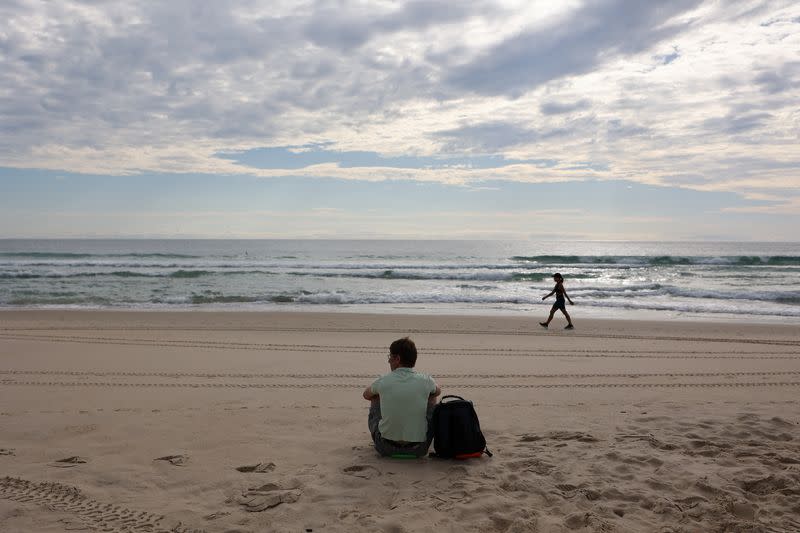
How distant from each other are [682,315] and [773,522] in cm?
1442

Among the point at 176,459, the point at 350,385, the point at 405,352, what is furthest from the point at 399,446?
the point at 350,385

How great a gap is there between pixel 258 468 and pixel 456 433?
4.96ft

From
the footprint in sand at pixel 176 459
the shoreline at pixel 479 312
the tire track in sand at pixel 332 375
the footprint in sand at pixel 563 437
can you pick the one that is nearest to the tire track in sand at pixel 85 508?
the footprint in sand at pixel 176 459

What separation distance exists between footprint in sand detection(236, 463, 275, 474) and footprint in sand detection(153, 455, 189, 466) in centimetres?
44

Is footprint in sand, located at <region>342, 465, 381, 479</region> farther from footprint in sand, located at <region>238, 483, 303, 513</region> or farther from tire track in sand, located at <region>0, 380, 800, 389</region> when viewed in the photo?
tire track in sand, located at <region>0, 380, 800, 389</region>

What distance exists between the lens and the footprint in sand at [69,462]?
13.6ft

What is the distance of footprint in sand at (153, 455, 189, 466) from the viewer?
426 centimetres

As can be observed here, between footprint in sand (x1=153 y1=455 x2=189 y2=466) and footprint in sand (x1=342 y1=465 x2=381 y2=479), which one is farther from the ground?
footprint in sand (x1=153 y1=455 x2=189 y2=466)

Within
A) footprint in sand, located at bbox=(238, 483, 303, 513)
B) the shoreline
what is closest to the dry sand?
footprint in sand, located at bbox=(238, 483, 303, 513)

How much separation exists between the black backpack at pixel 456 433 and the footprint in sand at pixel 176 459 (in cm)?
192

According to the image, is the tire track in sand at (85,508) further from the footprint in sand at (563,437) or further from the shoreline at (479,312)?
the shoreline at (479,312)

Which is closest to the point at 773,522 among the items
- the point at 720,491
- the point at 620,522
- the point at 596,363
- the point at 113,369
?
the point at 720,491

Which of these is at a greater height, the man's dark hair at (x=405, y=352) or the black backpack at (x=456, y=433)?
the man's dark hair at (x=405, y=352)

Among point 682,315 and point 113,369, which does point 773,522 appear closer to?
point 113,369
